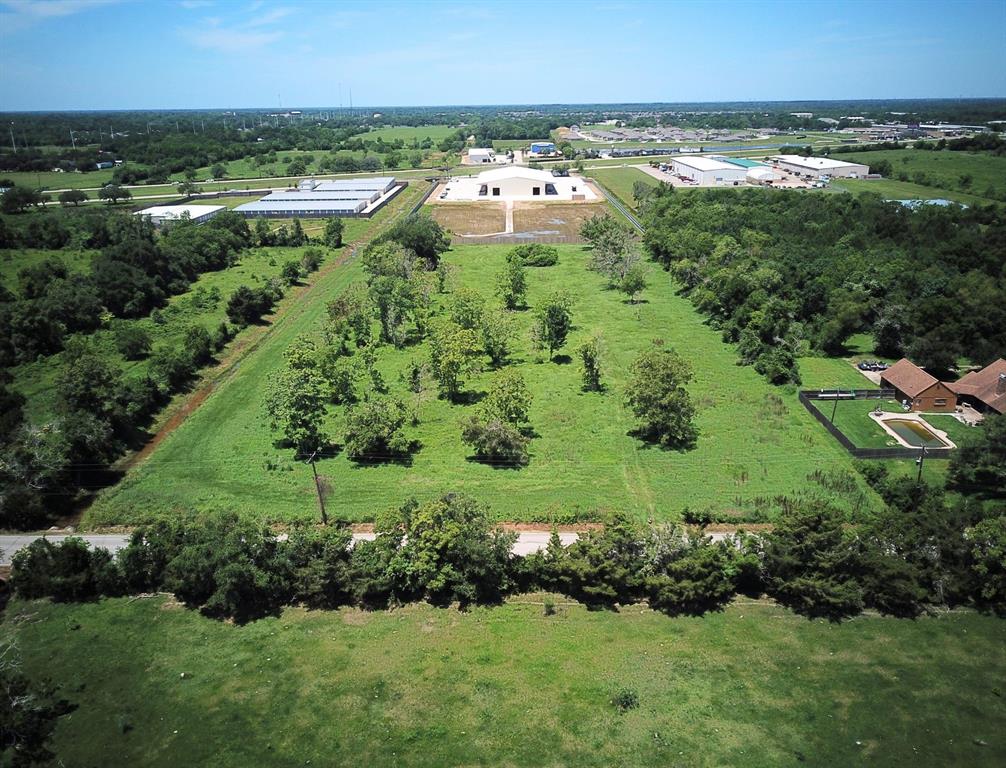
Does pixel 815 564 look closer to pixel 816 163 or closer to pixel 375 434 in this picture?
pixel 375 434

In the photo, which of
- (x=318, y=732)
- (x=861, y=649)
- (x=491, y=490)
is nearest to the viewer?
(x=318, y=732)

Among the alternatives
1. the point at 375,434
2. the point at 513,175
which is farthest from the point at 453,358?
the point at 513,175

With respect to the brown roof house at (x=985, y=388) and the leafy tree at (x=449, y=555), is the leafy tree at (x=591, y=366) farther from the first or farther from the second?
the brown roof house at (x=985, y=388)

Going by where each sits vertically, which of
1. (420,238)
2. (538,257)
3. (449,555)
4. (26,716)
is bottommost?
(26,716)

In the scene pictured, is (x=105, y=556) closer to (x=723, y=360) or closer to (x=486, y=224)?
(x=723, y=360)

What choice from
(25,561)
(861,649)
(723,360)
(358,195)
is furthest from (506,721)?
(358,195)

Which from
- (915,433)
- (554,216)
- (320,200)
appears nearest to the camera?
(915,433)

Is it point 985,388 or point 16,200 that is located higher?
point 16,200

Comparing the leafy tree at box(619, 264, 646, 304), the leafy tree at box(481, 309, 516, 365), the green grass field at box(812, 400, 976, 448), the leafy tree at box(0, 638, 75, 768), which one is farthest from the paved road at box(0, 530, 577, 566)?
the leafy tree at box(619, 264, 646, 304)
